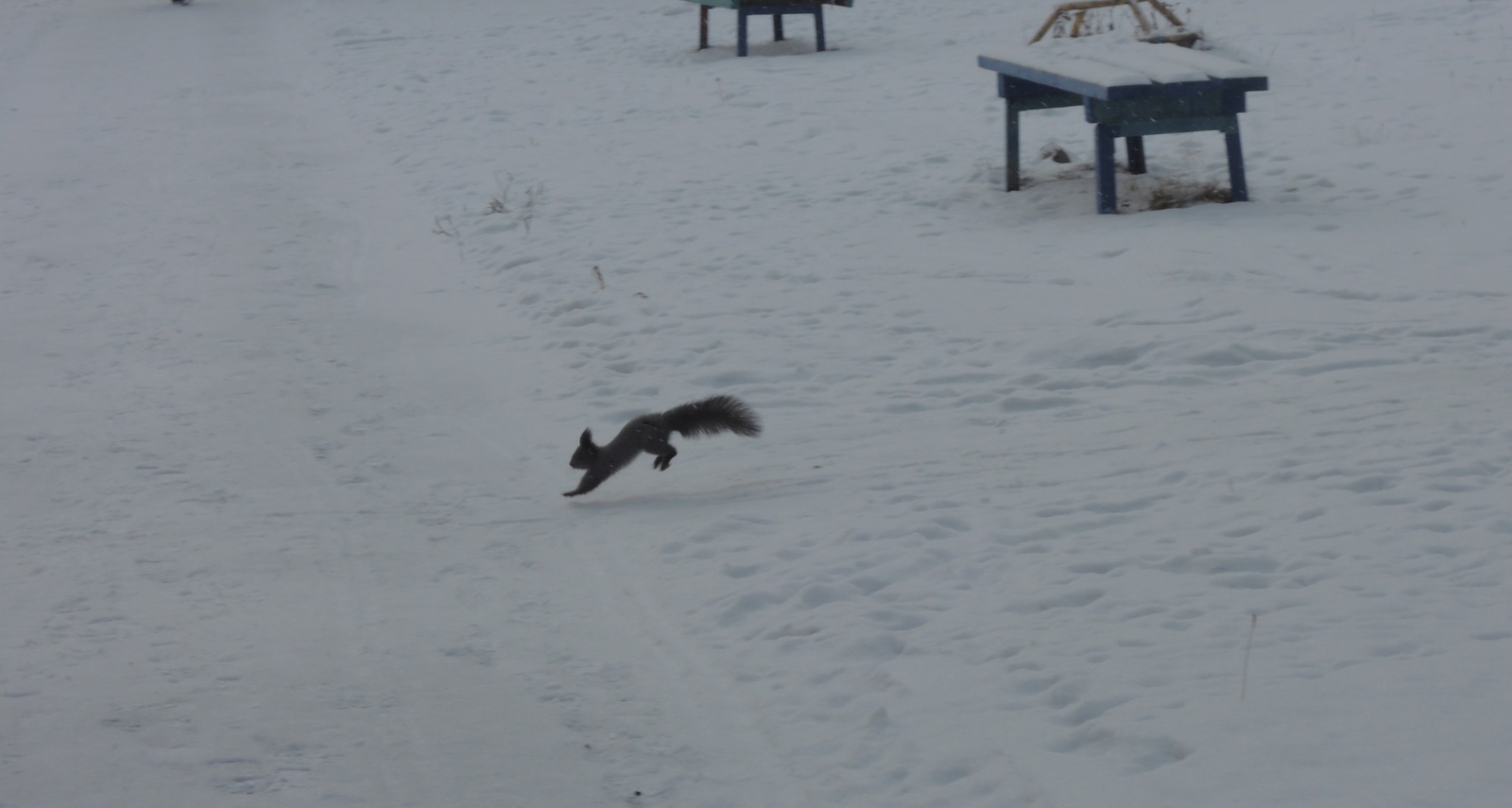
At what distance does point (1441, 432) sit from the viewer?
5.24 m

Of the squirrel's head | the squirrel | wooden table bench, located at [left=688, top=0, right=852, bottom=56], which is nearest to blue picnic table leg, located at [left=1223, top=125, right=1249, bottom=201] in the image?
the squirrel

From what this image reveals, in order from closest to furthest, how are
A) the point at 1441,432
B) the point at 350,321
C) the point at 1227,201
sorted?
the point at 1441,432
the point at 350,321
the point at 1227,201

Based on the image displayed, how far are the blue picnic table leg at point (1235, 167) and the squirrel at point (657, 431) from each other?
429 centimetres

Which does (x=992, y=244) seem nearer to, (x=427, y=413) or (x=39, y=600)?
(x=427, y=413)

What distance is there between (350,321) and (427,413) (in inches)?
66.8

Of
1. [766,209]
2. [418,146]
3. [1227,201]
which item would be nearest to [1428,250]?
[1227,201]

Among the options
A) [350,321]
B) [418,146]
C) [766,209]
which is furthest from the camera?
[418,146]

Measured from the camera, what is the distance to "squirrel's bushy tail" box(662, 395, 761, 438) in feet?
17.9

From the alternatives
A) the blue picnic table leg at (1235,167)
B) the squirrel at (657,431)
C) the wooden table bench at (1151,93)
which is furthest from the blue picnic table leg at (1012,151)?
the squirrel at (657,431)

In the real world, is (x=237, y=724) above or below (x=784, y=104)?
below

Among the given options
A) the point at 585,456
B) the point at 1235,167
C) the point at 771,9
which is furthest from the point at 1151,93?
the point at 771,9

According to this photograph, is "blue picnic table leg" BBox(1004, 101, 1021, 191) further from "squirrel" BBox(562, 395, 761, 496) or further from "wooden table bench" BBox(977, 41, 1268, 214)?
"squirrel" BBox(562, 395, 761, 496)

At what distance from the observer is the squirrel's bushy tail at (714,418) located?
5.46 metres

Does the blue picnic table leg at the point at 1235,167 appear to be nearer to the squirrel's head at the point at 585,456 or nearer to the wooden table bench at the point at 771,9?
the squirrel's head at the point at 585,456
